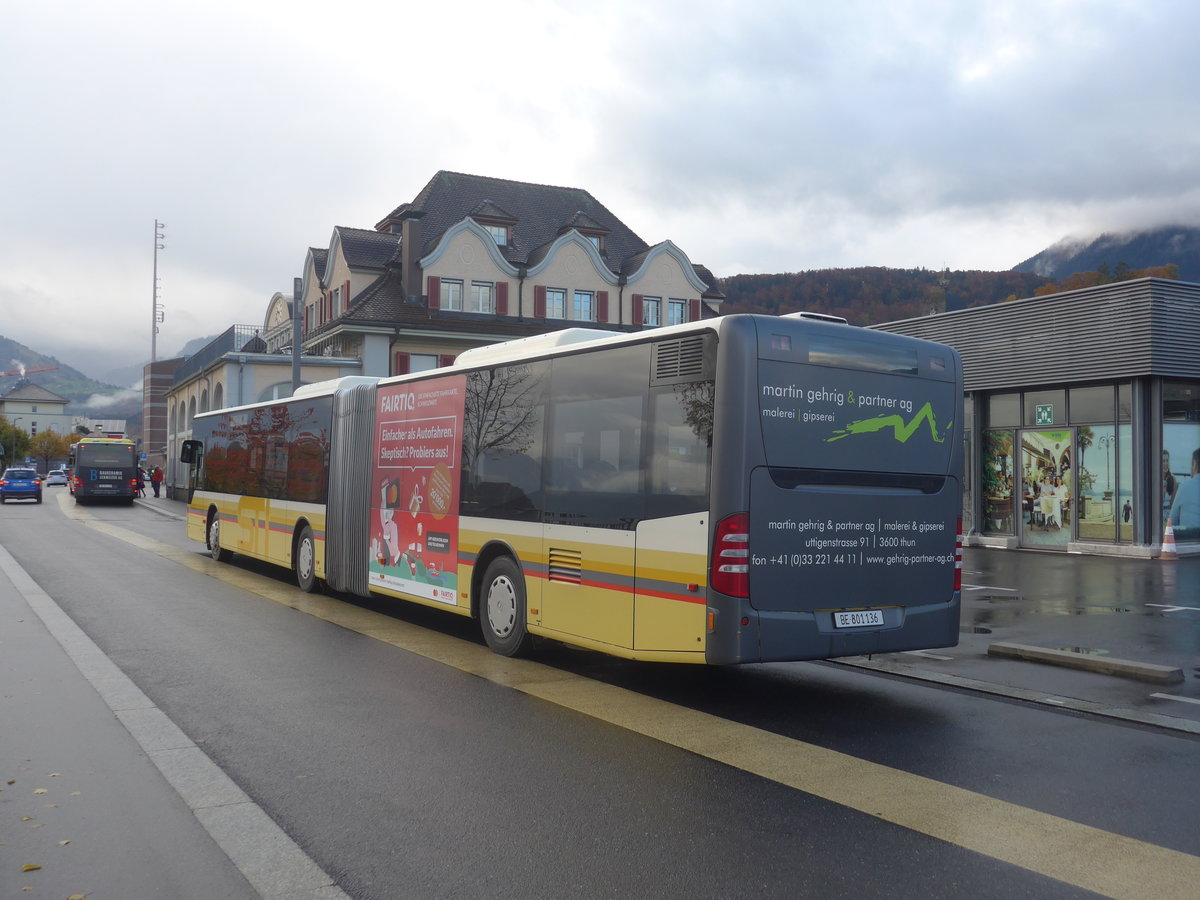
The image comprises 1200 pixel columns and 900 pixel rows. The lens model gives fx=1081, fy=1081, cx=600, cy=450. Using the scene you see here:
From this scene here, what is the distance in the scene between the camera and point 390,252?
1965 inches

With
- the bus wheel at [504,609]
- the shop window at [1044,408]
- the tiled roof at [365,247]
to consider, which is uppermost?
Result: the tiled roof at [365,247]

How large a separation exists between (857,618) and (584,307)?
43894 millimetres

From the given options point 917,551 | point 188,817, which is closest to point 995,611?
point 917,551

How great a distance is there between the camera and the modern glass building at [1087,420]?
21.0 m

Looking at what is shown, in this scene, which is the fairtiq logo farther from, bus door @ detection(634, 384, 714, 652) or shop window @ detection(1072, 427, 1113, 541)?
shop window @ detection(1072, 427, 1113, 541)

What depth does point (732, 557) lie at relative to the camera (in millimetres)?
7285

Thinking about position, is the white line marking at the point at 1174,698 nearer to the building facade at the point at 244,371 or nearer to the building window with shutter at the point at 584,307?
the building facade at the point at 244,371

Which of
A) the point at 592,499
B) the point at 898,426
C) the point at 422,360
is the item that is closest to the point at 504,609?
the point at 592,499

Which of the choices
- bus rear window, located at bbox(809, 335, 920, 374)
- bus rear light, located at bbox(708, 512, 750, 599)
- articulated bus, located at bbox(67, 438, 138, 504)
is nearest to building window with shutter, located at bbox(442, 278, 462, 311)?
articulated bus, located at bbox(67, 438, 138, 504)

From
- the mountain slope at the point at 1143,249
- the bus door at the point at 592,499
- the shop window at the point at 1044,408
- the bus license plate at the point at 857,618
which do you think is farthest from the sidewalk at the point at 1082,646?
the mountain slope at the point at 1143,249

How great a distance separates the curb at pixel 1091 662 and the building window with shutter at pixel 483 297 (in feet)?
131

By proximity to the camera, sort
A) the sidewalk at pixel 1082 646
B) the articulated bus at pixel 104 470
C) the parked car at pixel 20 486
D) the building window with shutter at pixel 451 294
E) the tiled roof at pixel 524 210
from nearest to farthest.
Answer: the sidewalk at pixel 1082 646
the articulated bus at pixel 104 470
the building window with shutter at pixel 451 294
the parked car at pixel 20 486
the tiled roof at pixel 524 210

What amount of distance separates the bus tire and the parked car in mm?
41647

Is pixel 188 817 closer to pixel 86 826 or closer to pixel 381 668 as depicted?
pixel 86 826
